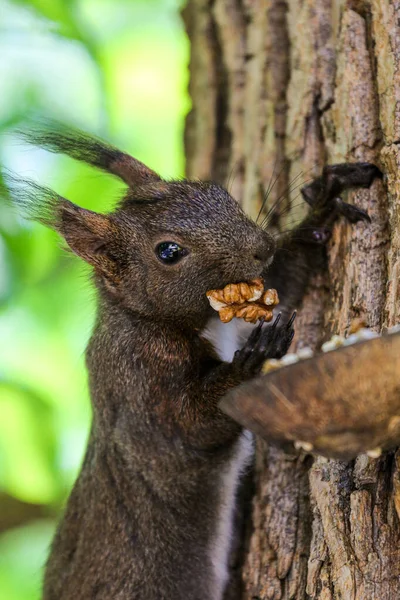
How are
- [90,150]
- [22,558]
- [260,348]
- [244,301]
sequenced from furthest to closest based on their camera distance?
1. [22,558]
2. [90,150]
3. [244,301]
4. [260,348]

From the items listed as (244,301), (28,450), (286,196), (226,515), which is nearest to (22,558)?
(28,450)

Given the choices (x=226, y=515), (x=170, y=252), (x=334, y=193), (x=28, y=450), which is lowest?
(x=226, y=515)

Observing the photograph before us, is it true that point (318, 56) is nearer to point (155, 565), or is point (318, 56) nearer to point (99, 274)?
point (99, 274)

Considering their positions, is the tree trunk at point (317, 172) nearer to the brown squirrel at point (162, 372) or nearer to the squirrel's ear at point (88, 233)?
the brown squirrel at point (162, 372)

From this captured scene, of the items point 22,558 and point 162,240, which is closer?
point 162,240

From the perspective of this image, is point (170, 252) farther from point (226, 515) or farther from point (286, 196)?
point (226, 515)

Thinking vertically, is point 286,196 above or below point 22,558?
above

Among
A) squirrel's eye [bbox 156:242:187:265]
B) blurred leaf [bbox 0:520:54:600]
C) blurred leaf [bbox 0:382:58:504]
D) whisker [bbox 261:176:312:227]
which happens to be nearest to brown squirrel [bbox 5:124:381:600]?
squirrel's eye [bbox 156:242:187:265]

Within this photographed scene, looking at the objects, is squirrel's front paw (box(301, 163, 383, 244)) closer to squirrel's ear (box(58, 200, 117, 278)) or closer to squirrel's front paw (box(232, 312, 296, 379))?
squirrel's front paw (box(232, 312, 296, 379))

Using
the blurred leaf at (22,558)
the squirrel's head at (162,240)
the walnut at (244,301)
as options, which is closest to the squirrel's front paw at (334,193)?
the squirrel's head at (162,240)
